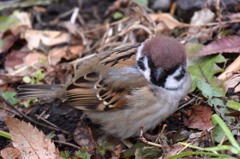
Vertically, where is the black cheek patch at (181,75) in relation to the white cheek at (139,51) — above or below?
below

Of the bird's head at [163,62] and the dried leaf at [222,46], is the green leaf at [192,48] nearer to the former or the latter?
the dried leaf at [222,46]

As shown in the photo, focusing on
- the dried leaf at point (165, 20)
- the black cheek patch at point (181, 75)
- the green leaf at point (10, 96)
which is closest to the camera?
the black cheek patch at point (181, 75)

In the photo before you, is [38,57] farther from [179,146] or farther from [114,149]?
[179,146]

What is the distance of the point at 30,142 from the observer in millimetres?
3418

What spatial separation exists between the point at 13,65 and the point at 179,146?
2030mm

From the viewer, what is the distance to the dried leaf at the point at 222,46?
409cm

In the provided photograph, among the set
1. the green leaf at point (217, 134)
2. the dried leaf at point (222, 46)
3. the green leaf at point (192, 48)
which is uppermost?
the dried leaf at point (222, 46)

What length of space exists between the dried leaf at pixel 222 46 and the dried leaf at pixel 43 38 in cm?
144

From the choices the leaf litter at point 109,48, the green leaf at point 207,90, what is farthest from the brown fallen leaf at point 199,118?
the green leaf at point 207,90

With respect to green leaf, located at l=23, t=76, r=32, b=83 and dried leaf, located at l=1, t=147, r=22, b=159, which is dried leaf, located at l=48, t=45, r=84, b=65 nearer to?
green leaf, located at l=23, t=76, r=32, b=83

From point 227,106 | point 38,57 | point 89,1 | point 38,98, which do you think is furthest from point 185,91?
point 89,1

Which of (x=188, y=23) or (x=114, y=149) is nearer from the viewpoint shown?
(x=114, y=149)

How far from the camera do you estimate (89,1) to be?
542 cm

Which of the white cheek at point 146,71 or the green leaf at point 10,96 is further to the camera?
the green leaf at point 10,96
